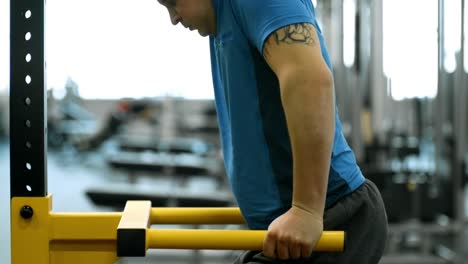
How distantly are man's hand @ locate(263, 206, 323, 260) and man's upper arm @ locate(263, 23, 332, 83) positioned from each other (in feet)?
0.73

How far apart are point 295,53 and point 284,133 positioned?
0.17 m

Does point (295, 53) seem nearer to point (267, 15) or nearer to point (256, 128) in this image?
point (267, 15)

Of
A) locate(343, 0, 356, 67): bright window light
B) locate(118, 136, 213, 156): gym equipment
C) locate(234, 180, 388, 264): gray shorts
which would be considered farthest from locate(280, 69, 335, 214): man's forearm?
locate(118, 136, 213, 156): gym equipment

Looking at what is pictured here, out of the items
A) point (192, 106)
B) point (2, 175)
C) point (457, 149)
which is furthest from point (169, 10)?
point (192, 106)

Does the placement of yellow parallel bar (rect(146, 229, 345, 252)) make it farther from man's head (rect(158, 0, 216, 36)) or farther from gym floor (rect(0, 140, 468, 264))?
gym floor (rect(0, 140, 468, 264))

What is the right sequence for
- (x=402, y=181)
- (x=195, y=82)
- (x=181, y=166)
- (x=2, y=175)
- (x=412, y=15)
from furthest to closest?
(x=195, y=82), (x=2, y=175), (x=412, y=15), (x=181, y=166), (x=402, y=181)

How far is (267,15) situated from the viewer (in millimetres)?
928

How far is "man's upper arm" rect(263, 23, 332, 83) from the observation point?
0.91m

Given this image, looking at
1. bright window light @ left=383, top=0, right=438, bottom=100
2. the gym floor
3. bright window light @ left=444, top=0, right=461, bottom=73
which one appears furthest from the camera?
bright window light @ left=383, top=0, right=438, bottom=100

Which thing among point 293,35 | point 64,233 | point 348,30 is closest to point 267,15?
point 293,35

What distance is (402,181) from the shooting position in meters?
4.21

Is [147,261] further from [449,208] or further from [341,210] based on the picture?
[341,210]

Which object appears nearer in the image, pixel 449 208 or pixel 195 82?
pixel 449 208

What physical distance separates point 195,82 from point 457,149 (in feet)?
16.6
